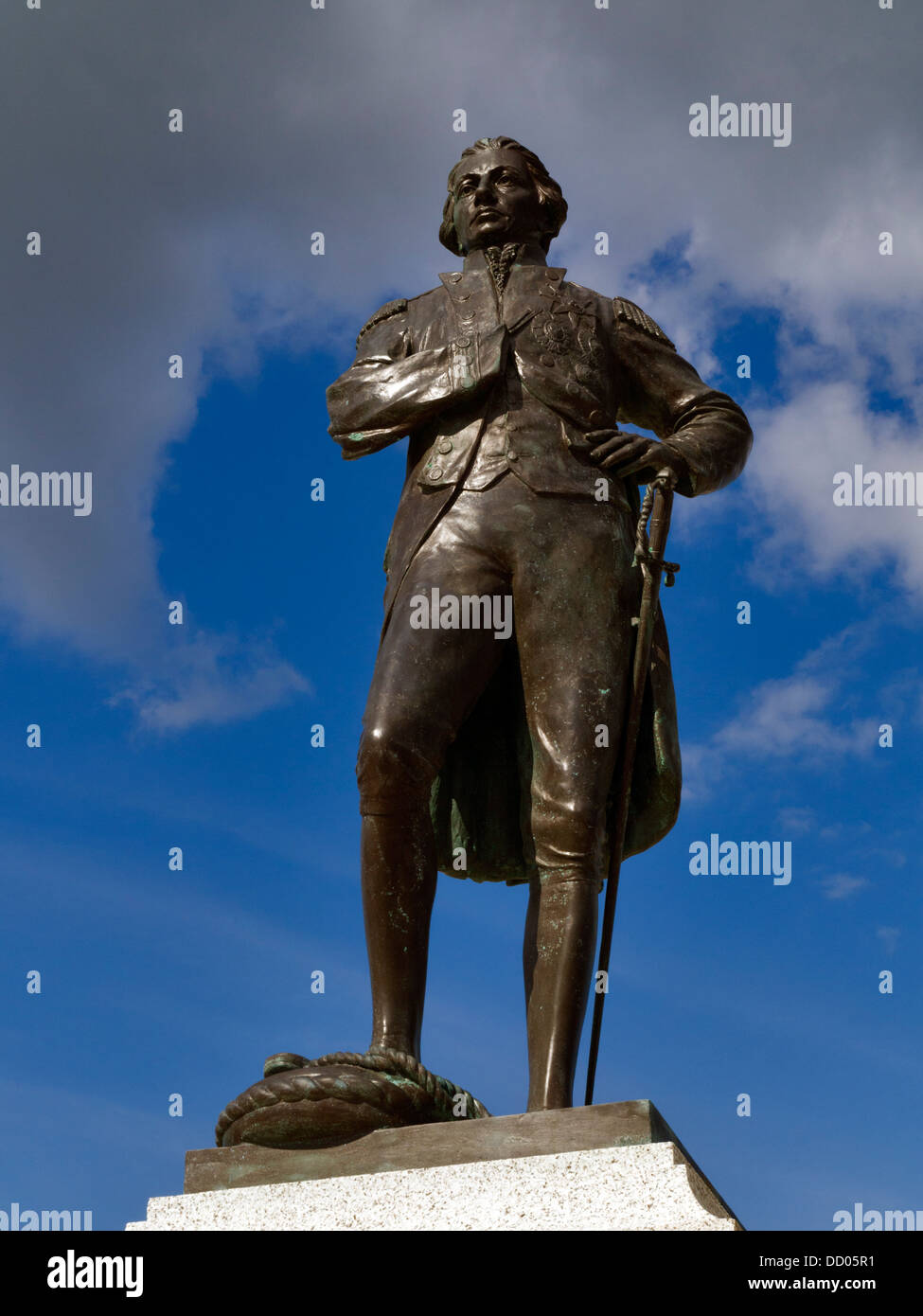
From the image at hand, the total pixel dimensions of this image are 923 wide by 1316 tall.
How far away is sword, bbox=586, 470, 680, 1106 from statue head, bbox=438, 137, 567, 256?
5.12 ft

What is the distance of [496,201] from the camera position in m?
9.13

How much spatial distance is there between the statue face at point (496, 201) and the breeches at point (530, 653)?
1.49m

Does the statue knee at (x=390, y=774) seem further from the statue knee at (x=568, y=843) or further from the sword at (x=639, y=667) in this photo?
the sword at (x=639, y=667)

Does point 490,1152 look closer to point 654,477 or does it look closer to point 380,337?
point 654,477

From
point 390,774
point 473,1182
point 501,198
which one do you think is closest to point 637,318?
point 501,198

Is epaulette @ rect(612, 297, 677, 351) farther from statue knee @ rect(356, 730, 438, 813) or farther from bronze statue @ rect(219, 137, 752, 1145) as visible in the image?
statue knee @ rect(356, 730, 438, 813)

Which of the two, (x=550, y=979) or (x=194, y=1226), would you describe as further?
(x=550, y=979)

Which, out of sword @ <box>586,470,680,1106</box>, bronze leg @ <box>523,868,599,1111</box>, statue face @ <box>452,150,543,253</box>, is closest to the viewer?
bronze leg @ <box>523,868,599,1111</box>

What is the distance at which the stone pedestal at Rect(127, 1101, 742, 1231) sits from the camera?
6.53 metres

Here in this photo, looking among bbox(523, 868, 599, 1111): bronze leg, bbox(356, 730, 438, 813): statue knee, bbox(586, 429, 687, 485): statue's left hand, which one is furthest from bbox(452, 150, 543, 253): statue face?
bbox(523, 868, 599, 1111): bronze leg

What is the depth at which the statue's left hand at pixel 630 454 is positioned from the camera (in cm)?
841
